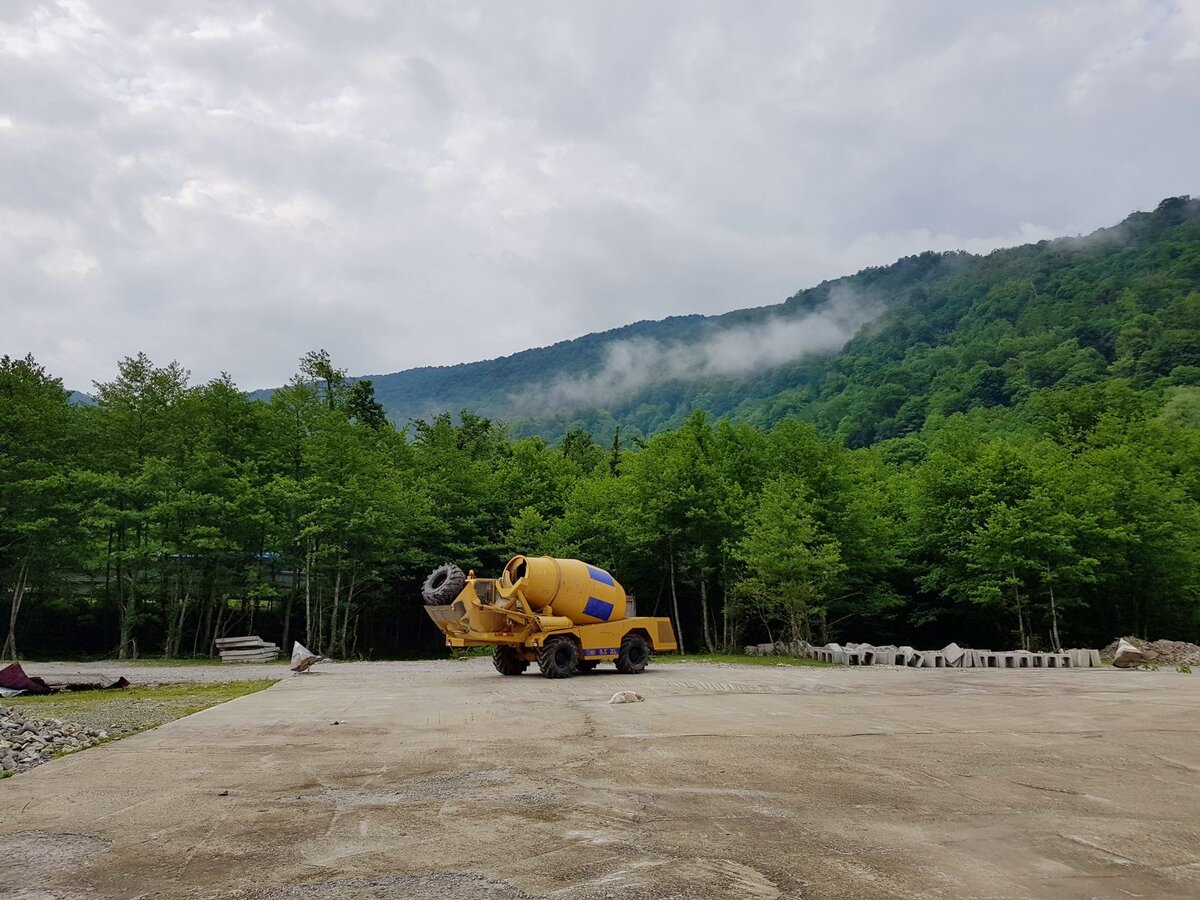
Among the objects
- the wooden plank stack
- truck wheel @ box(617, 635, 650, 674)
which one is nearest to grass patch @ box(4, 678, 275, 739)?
truck wheel @ box(617, 635, 650, 674)

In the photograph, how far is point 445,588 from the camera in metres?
16.1

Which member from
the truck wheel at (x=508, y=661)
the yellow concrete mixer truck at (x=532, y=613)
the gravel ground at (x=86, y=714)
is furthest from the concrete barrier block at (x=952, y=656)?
the gravel ground at (x=86, y=714)

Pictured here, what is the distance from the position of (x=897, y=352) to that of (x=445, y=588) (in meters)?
104

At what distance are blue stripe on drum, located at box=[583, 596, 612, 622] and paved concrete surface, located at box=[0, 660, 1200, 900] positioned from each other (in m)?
7.20

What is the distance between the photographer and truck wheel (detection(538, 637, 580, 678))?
1608 cm

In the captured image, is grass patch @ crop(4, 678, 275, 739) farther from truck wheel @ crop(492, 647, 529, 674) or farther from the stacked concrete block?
the stacked concrete block

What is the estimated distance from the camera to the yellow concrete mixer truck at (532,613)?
16.0 m

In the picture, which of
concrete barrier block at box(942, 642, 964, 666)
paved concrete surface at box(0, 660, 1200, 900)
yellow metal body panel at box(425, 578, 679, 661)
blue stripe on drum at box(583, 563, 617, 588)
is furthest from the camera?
concrete barrier block at box(942, 642, 964, 666)

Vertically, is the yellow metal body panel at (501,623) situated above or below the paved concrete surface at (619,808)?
above

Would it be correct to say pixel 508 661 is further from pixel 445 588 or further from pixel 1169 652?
pixel 1169 652

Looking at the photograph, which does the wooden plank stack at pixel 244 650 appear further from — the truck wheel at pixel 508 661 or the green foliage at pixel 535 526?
the truck wheel at pixel 508 661

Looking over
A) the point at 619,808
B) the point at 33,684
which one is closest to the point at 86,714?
the point at 33,684

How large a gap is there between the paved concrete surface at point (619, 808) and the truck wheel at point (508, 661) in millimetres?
7633

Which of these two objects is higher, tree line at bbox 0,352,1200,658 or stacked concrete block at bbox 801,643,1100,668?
tree line at bbox 0,352,1200,658
